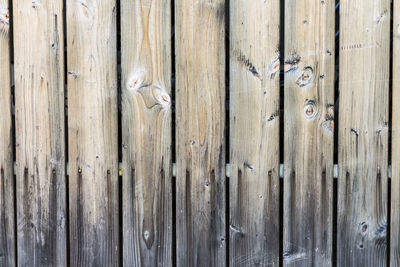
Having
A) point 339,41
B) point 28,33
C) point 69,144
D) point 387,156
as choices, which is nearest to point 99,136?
point 69,144

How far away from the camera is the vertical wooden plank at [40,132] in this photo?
163 centimetres

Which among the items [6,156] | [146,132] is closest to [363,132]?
[146,132]

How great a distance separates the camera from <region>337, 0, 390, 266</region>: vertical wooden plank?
5.14ft

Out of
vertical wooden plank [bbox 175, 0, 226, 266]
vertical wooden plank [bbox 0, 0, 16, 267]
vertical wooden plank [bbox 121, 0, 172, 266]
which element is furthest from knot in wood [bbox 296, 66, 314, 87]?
vertical wooden plank [bbox 0, 0, 16, 267]

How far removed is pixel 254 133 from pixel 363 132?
48cm

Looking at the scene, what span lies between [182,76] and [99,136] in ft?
1.51

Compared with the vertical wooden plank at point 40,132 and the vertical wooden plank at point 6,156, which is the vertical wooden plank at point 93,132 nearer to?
the vertical wooden plank at point 40,132

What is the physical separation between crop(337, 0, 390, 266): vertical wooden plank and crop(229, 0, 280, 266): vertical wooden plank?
0.96 ft

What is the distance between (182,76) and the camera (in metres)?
1.60

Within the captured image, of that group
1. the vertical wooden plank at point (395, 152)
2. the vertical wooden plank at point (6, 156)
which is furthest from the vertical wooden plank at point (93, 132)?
the vertical wooden plank at point (395, 152)

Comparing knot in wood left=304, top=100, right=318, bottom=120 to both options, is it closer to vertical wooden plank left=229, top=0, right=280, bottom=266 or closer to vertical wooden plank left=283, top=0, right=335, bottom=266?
vertical wooden plank left=283, top=0, right=335, bottom=266

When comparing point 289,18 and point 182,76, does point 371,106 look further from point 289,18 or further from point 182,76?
point 182,76

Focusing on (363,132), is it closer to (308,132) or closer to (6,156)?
(308,132)

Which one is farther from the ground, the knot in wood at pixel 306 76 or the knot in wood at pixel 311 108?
the knot in wood at pixel 306 76
